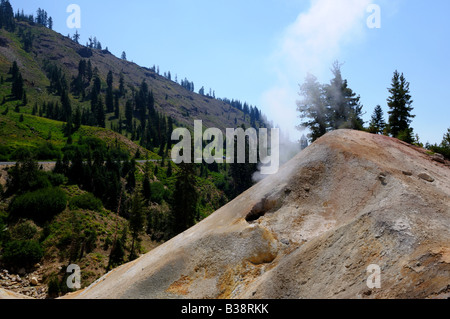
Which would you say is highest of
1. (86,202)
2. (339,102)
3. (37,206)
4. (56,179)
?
(339,102)

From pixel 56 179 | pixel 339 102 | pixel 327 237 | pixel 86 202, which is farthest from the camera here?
pixel 56 179

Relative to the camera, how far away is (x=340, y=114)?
35.5m

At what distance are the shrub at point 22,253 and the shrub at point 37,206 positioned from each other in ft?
28.7

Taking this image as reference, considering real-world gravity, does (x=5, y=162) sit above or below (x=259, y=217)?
above

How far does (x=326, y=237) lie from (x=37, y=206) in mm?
58126

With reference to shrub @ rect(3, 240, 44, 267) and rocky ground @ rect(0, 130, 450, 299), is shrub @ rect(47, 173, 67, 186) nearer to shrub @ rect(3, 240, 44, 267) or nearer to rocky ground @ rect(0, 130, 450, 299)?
shrub @ rect(3, 240, 44, 267)

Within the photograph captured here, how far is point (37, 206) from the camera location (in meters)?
53.8

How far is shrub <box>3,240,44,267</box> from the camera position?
42.8 meters

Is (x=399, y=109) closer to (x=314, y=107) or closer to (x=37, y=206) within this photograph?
(x=314, y=107)

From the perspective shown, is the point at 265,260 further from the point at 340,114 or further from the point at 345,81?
the point at 345,81

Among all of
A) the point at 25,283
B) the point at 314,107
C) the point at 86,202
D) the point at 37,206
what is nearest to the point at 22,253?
the point at 25,283
